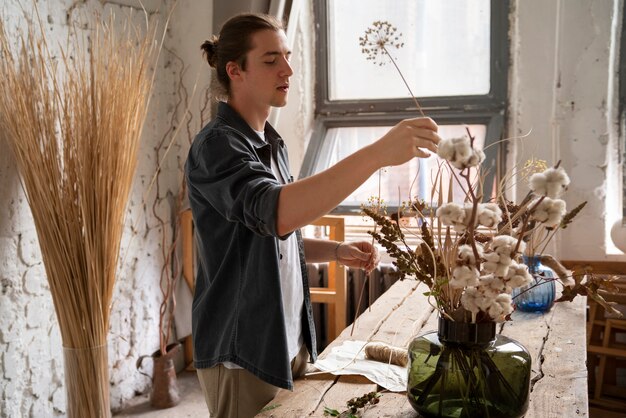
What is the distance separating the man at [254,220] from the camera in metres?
1.44

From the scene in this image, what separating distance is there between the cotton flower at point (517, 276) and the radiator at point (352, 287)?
7.19 ft

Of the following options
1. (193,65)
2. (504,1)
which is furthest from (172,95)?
(504,1)

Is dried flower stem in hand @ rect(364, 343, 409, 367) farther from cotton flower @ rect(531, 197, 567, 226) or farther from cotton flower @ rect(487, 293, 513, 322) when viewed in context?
cotton flower @ rect(531, 197, 567, 226)

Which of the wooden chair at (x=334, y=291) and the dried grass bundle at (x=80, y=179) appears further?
the wooden chair at (x=334, y=291)

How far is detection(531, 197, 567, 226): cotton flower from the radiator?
2208mm

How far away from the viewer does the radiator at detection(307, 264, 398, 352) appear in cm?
344

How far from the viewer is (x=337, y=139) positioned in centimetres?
386

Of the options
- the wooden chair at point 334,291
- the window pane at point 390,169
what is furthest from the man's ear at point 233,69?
the window pane at point 390,169

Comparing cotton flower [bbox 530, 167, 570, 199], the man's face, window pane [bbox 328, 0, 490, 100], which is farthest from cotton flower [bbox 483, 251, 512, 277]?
window pane [bbox 328, 0, 490, 100]

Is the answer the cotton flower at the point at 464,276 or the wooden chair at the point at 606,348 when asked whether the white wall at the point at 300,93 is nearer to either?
the wooden chair at the point at 606,348

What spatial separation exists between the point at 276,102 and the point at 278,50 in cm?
15

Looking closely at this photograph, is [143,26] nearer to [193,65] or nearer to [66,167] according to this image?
Answer: [193,65]

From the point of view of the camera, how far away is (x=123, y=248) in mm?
3277

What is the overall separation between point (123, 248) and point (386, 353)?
1.86 meters
